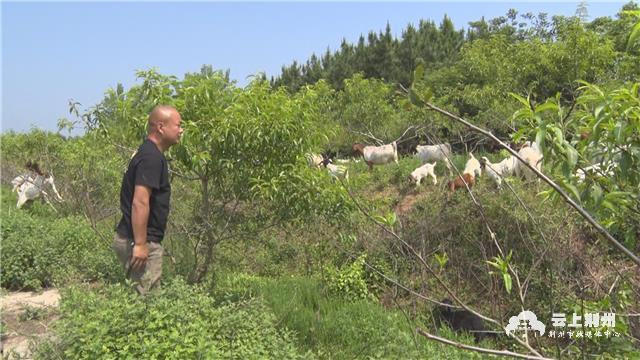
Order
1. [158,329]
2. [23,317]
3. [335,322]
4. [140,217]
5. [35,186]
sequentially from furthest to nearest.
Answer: [35,186] → [23,317] → [335,322] → [140,217] → [158,329]

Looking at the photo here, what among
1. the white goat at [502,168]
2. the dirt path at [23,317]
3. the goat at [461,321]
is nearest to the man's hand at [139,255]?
the dirt path at [23,317]

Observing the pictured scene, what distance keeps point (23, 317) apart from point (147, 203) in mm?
2692

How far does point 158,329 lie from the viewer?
3471 mm

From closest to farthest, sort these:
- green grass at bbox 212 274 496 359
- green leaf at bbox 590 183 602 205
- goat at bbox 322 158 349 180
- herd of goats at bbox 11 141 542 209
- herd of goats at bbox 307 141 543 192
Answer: green leaf at bbox 590 183 602 205 → goat at bbox 322 158 349 180 → green grass at bbox 212 274 496 359 → herd of goats at bbox 307 141 543 192 → herd of goats at bbox 11 141 542 209

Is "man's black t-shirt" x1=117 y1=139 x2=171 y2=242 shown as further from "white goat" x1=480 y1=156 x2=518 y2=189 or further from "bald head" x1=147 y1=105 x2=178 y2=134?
"white goat" x1=480 y1=156 x2=518 y2=189

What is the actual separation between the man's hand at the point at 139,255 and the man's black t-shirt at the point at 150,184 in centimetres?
14

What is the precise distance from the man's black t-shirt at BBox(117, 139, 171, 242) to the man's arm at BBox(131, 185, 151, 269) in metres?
0.06

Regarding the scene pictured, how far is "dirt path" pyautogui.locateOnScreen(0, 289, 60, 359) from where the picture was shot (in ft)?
15.5

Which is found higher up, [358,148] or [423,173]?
[358,148]

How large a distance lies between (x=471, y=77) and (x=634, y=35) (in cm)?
1614

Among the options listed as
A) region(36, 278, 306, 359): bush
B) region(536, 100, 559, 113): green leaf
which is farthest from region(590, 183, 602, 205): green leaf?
region(36, 278, 306, 359): bush

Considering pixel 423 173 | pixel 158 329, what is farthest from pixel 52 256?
pixel 423 173

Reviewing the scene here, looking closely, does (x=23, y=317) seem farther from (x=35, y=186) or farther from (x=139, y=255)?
(x=35, y=186)

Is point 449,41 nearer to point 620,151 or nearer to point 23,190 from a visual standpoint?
point 23,190
